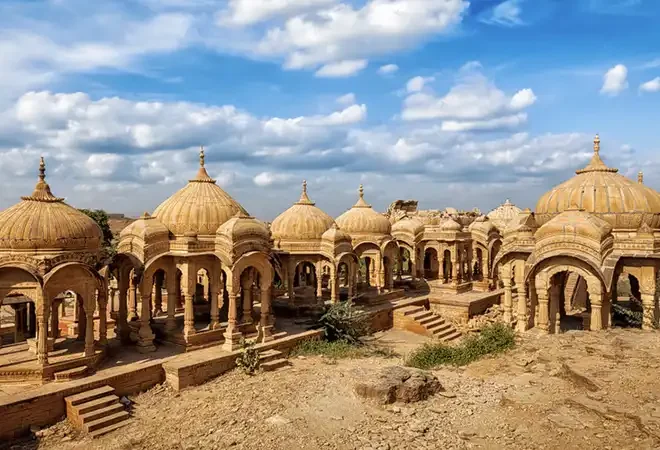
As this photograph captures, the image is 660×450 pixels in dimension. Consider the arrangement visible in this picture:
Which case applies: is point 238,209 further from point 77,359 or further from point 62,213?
point 77,359

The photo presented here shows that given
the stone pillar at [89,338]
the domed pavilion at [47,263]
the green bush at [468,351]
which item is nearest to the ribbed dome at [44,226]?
the domed pavilion at [47,263]

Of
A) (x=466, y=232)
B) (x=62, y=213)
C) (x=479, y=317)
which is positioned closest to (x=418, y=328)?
(x=479, y=317)

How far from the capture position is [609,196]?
19.2 meters

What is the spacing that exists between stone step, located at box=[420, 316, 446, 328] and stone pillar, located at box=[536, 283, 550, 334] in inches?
211

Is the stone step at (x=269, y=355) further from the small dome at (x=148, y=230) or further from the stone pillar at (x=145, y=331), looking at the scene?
the small dome at (x=148, y=230)

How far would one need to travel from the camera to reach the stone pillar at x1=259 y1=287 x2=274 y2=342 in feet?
53.3

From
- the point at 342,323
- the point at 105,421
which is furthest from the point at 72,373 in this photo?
the point at 342,323

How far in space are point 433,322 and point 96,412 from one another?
14.4m

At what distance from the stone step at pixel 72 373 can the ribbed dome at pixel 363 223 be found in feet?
47.9

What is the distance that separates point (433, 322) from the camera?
22.0 metres

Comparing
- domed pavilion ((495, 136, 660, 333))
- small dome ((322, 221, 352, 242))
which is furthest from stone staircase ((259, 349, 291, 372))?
domed pavilion ((495, 136, 660, 333))

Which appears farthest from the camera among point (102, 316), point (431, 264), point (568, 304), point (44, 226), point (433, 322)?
point (431, 264)

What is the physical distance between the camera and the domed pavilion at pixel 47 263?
1245 cm

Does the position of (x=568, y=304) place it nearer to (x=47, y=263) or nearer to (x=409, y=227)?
(x=409, y=227)
